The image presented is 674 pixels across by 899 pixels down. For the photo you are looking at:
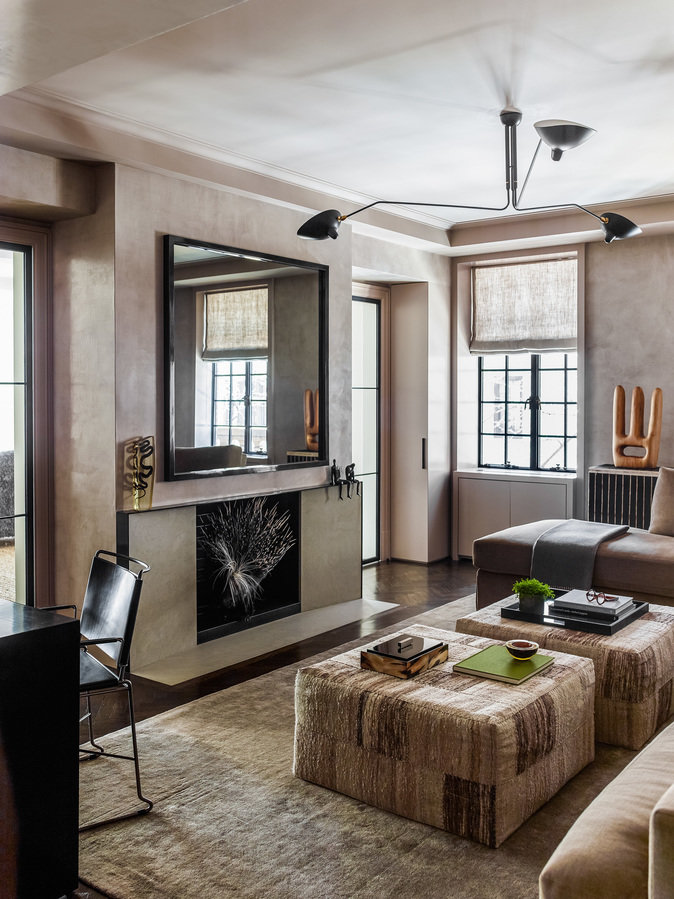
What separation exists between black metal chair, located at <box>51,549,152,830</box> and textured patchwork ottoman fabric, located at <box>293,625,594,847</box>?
606mm

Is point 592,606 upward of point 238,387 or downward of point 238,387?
downward

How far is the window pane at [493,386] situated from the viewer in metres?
6.95

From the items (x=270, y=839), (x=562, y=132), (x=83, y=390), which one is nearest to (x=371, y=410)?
(x=83, y=390)

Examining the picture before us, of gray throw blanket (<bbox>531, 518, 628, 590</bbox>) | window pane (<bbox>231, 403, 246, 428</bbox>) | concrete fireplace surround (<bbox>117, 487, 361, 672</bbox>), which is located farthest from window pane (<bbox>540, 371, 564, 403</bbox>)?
window pane (<bbox>231, 403, 246, 428</bbox>)

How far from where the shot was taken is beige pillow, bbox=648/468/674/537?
16.2 feet

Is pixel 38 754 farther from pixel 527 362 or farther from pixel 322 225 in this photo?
pixel 527 362

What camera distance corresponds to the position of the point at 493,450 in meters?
7.04

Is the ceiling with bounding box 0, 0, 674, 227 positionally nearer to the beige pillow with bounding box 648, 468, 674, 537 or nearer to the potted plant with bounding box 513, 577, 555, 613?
the beige pillow with bounding box 648, 468, 674, 537

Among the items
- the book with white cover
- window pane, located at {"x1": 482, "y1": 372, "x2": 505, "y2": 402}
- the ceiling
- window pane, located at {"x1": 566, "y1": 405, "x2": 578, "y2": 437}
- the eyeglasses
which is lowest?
the book with white cover

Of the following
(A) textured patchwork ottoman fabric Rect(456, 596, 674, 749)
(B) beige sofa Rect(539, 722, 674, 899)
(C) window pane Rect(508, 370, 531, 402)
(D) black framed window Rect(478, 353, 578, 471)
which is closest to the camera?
(B) beige sofa Rect(539, 722, 674, 899)

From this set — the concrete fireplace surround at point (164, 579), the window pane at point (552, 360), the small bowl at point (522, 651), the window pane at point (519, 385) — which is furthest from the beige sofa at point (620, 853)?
the window pane at point (519, 385)

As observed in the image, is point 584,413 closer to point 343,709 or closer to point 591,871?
point 343,709

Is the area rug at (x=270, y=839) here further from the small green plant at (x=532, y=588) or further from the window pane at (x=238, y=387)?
the window pane at (x=238, y=387)

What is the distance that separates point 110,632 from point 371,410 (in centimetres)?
421
